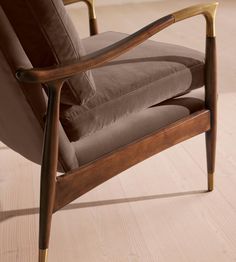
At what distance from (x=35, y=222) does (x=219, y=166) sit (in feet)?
2.80

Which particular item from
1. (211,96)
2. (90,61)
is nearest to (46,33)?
(90,61)

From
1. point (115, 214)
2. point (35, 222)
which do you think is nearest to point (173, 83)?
point (115, 214)

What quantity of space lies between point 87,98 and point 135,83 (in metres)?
0.23

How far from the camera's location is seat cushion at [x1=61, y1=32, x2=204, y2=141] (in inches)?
58.0

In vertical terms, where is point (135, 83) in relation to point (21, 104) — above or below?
below

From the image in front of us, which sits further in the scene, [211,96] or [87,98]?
[211,96]

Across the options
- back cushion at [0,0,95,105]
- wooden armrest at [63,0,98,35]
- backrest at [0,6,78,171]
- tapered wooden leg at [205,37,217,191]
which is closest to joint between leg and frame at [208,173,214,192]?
tapered wooden leg at [205,37,217,191]

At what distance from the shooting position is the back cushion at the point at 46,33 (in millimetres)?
1263

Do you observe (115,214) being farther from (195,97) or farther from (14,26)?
(14,26)

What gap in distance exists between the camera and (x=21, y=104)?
1.39 m

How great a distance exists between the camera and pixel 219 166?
2.10m

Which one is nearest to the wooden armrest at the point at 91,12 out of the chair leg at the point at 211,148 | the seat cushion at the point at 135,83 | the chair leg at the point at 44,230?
the seat cushion at the point at 135,83

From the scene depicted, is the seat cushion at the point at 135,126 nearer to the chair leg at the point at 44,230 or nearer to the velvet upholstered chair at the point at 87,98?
the velvet upholstered chair at the point at 87,98

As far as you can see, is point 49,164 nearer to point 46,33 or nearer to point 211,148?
point 46,33
